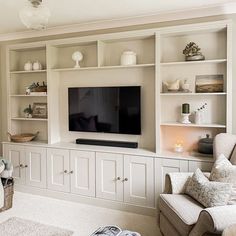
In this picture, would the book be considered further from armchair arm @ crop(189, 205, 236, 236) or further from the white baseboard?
the white baseboard

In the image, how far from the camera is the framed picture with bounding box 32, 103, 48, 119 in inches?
169

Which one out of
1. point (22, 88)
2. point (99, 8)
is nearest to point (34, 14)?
point (99, 8)

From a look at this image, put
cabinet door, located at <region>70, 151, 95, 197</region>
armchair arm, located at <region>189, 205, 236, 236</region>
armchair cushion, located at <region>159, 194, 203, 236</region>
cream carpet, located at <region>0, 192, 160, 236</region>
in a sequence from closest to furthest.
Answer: armchair arm, located at <region>189, 205, 236, 236</region> → armchair cushion, located at <region>159, 194, 203, 236</region> → cream carpet, located at <region>0, 192, 160, 236</region> → cabinet door, located at <region>70, 151, 95, 197</region>

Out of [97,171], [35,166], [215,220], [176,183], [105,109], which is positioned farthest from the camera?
[35,166]

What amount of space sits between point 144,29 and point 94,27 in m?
0.74

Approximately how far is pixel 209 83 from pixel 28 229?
8.63 feet

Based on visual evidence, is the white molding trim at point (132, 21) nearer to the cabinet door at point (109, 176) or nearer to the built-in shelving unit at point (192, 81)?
the built-in shelving unit at point (192, 81)

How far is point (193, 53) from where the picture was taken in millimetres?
3230

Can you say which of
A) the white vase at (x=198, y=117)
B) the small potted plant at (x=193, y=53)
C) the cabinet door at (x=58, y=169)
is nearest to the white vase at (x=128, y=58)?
the small potted plant at (x=193, y=53)

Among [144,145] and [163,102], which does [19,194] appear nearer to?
[144,145]

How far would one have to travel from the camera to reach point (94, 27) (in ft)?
12.6

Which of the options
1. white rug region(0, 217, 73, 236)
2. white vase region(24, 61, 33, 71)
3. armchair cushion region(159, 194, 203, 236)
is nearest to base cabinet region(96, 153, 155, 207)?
armchair cushion region(159, 194, 203, 236)

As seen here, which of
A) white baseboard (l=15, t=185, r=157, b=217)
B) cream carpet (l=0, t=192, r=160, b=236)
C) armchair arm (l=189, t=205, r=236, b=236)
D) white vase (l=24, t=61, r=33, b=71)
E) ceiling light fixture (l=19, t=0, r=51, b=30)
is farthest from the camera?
white vase (l=24, t=61, r=33, b=71)

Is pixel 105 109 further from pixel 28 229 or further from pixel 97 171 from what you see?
pixel 28 229
